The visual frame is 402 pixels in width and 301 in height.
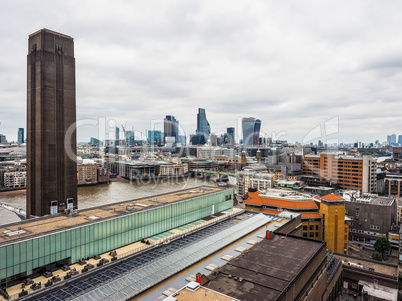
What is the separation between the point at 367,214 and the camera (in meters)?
25.1

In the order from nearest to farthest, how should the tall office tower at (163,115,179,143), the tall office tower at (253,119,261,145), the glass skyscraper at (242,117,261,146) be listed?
the glass skyscraper at (242,117,261,146)
the tall office tower at (253,119,261,145)
the tall office tower at (163,115,179,143)

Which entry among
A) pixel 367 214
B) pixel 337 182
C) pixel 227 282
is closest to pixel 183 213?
pixel 227 282

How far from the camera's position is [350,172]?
41.8 metres

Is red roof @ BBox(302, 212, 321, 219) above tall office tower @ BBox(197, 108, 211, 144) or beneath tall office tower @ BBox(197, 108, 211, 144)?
beneath

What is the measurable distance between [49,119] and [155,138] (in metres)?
137

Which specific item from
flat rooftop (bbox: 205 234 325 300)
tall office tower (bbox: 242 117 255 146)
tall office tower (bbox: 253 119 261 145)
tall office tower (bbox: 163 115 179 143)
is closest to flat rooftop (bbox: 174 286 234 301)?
flat rooftop (bbox: 205 234 325 300)

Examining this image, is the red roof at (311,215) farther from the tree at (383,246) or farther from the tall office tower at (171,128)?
the tall office tower at (171,128)

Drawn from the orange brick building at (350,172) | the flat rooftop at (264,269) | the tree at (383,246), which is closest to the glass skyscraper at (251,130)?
the orange brick building at (350,172)

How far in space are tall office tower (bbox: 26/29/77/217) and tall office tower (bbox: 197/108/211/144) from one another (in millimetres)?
128387

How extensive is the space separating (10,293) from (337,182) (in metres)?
44.5

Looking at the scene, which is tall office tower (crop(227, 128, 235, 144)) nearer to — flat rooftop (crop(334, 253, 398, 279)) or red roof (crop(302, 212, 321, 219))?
red roof (crop(302, 212, 321, 219))

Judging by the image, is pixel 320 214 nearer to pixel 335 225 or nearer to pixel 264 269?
pixel 335 225

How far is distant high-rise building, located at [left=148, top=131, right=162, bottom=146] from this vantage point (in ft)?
504

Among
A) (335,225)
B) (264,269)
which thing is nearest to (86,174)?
(335,225)
